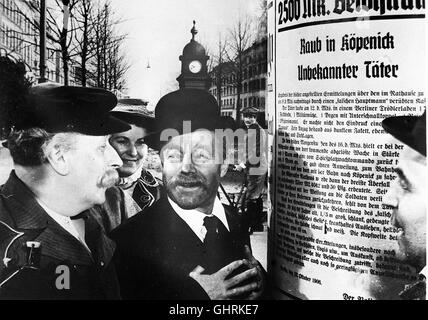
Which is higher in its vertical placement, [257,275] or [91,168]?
[91,168]

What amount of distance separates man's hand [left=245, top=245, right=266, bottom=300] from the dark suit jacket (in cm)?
15

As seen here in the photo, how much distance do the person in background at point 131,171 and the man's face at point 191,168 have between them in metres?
0.05

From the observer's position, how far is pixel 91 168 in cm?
171

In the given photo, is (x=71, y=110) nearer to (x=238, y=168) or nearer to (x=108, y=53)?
(x=108, y=53)

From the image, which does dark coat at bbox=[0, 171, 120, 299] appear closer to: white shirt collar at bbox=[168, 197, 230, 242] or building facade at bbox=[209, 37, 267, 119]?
white shirt collar at bbox=[168, 197, 230, 242]

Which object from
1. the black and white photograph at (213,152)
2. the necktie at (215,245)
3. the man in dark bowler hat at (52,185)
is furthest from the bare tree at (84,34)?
the necktie at (215,245)

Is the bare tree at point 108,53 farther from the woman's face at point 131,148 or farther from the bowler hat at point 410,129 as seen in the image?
the bowler hat at point 410,129

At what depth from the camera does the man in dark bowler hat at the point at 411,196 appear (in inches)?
A: 63.5

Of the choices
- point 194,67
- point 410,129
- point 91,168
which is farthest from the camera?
point 194,67

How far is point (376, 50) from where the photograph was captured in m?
1.61

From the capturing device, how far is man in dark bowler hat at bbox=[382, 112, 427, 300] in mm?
1612

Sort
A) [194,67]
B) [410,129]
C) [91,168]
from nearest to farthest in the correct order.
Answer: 1. [410,129]
2. [91,168]
3. [194,67]

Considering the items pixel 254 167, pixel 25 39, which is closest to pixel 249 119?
pixel 254 167

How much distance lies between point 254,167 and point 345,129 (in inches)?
12.7
